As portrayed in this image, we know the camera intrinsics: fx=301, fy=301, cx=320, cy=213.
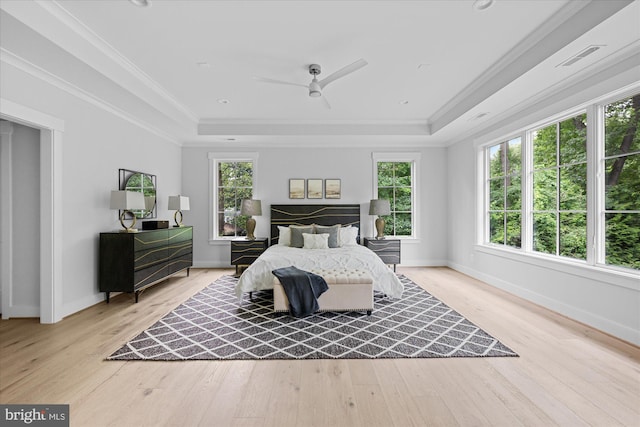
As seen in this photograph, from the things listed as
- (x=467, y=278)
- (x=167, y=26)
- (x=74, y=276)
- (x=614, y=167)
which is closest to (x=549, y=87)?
(x=614, y=167)

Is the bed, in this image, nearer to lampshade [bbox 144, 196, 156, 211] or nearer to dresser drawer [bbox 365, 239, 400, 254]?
dresser drawer [bbox 365, 239, 400, 254]

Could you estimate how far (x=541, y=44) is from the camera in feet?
9.23

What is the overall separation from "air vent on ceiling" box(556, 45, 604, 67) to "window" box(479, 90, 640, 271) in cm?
65

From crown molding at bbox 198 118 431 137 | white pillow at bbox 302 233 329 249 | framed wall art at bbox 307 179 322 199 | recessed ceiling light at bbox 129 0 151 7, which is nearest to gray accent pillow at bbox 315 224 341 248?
white pillow at bbox 302 233 329 249

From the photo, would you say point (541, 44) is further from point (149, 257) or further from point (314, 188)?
point (149, 257)

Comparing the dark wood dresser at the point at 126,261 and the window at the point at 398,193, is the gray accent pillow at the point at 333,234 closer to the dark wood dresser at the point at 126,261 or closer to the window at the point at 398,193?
the window at the point at 398,193

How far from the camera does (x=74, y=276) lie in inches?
141

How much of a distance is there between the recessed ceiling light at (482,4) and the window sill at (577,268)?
271cm

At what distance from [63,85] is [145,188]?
1862 mm

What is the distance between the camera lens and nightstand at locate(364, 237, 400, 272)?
228 inches

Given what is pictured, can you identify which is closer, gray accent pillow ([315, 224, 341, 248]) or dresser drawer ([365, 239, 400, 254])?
gray accent pillow ([315, 224, 341, 248])

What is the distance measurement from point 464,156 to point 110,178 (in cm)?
590

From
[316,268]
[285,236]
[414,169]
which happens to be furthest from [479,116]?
[285,236]

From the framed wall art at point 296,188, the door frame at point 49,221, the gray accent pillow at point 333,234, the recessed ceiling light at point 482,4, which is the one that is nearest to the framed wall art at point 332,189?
the framed wall art at point 296,188
